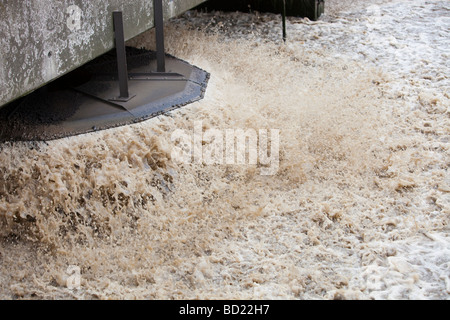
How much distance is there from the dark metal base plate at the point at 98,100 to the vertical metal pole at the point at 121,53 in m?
0.05

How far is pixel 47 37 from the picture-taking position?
Answer: 2.64 metres

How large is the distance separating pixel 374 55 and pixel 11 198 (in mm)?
3376

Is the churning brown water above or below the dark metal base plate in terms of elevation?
below

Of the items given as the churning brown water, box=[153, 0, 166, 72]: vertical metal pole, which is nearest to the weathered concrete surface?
box=[153, 0, 166, 72]: vertical metal pole

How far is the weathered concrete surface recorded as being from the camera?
94.0 inches

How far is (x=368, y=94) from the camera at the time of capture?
4.22 metres

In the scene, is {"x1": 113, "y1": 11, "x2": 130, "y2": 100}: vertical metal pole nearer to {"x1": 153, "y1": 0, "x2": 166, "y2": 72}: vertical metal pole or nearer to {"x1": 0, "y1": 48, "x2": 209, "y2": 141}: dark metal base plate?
{"x1": 0, "y1": 48, "x2": 209, "y2": 141}: dark metal base plate

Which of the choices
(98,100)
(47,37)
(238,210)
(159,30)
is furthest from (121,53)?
(238,210)

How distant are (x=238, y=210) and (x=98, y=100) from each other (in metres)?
1.13

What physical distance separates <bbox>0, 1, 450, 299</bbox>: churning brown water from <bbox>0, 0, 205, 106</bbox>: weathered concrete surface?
0.44 m

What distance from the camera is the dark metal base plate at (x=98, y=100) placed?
302cm

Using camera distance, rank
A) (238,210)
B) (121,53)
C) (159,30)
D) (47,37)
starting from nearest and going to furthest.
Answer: (47,37), (238,210), (121,53), (159,30)

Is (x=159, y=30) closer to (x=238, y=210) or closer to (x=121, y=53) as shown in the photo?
(x=121, y=53)

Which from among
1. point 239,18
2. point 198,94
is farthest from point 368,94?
point 239,18
